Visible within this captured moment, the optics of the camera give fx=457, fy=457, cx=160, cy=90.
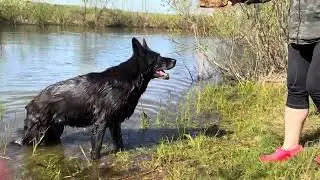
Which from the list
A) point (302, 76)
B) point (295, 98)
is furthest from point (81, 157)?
point (302, 76)

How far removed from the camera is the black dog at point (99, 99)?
5793 millimetres

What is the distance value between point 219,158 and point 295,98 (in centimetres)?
120

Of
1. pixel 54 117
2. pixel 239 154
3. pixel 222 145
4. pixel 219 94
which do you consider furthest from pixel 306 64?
pixel 219 94

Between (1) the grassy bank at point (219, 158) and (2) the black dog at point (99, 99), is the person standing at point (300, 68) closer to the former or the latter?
(1) the grassy bank at point (219, 158)

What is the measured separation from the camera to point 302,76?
14.0ft

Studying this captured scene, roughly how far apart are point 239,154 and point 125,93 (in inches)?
65.5

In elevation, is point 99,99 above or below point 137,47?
below

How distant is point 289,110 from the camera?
442 cm

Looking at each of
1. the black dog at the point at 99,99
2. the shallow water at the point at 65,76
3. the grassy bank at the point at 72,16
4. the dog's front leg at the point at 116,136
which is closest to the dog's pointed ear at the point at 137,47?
the black dog at the point at 99,99

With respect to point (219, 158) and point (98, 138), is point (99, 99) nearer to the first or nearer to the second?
point (98, 138)

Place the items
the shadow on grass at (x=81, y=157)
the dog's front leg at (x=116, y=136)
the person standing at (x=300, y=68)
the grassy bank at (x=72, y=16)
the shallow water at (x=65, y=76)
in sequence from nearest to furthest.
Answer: the person standing at (x=300, y=68), the shadow on grass at (x=81, y=157), the dog's front leg at (x=116, y=136), the shallow water at (x=65, y=76), the grassy bank at (x=72, y=16)

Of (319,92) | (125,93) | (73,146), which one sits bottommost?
(73,146)

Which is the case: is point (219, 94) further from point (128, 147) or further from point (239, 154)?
point (239, 154)

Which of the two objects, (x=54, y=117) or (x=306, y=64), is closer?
(x=306, y=64)
